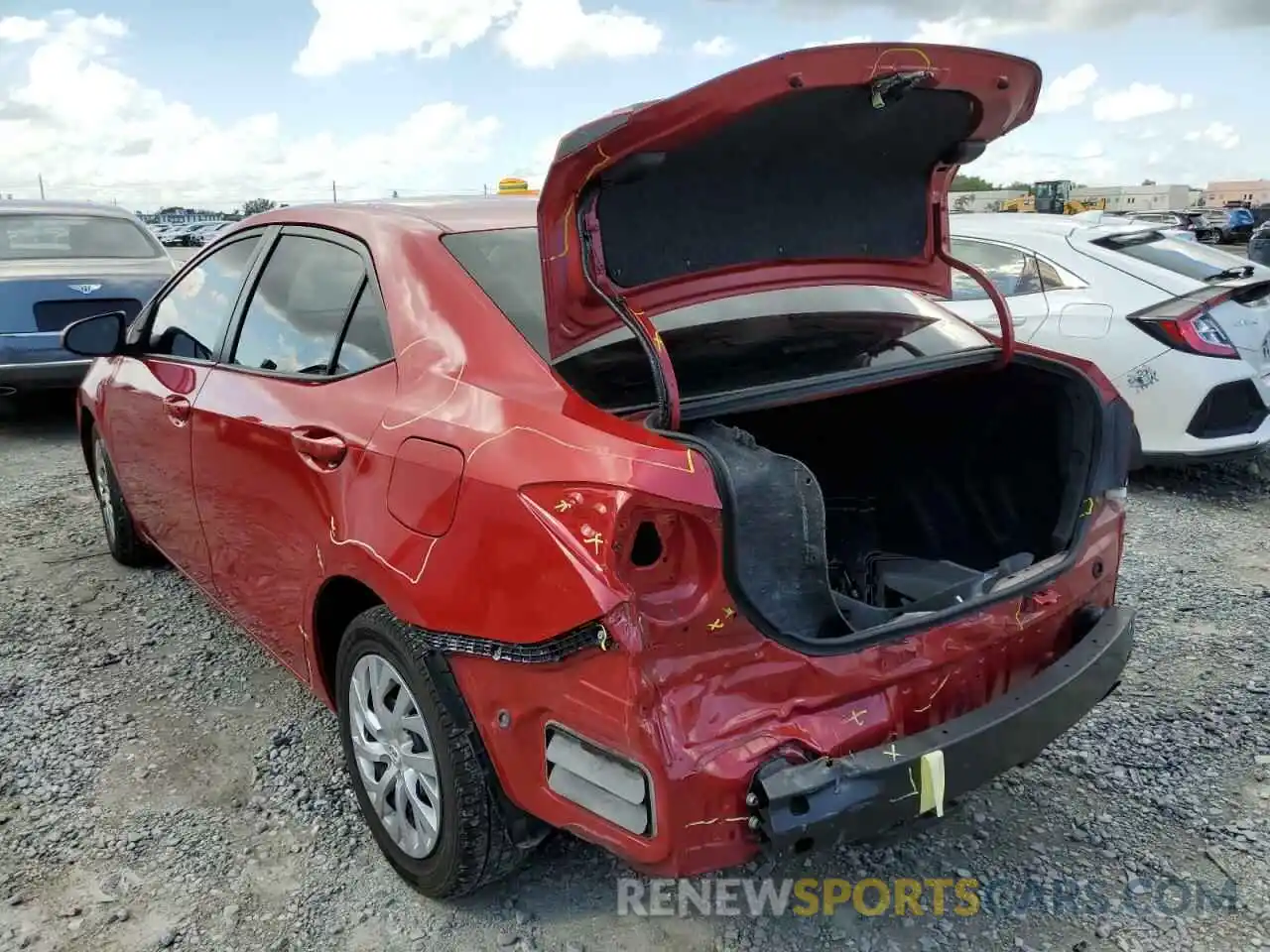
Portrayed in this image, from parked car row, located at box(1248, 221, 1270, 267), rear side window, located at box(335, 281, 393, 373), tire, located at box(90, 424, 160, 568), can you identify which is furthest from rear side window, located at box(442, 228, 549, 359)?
parked car row, located at box(1248, 221, 1270, 267)

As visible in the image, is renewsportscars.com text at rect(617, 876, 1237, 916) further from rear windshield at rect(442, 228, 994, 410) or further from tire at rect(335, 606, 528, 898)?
rear windshield at rect(442, 228, 994, 410)

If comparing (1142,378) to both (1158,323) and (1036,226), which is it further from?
(1036,226)

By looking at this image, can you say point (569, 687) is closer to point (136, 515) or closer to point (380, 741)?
point (380, 741)

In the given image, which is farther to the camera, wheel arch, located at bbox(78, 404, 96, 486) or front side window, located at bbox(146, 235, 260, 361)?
wheel arch, located at bbox(78, 404, 96, 486)

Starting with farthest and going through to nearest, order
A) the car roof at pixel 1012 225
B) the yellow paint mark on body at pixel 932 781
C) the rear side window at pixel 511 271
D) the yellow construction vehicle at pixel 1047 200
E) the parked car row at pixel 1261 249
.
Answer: the yellow construction vehicle at pixel 1047 200 → the parked car row at pixel 1261 249 → the car roof at pixel 1012 225 → the rear side window at pixel 511 271 → the yellow paint mark on body at pixel 932 781

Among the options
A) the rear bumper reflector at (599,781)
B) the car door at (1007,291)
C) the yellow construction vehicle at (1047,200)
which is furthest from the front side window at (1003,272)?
the yellow construction vehicle at (1047,200)

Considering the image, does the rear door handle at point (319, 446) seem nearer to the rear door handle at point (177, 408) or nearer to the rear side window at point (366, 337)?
the rear side window at point (366, 337)

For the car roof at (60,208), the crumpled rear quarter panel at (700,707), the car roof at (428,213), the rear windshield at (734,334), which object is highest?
the car roof at (60,208)

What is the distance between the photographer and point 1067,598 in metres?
2.40

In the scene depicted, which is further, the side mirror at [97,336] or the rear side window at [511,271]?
the side mirror at [97,336]

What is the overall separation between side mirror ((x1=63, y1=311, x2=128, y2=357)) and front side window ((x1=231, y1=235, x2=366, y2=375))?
1.12 m

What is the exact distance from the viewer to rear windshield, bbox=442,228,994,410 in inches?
87.9

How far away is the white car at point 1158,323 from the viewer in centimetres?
520

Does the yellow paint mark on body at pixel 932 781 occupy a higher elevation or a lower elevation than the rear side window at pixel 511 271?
lower
